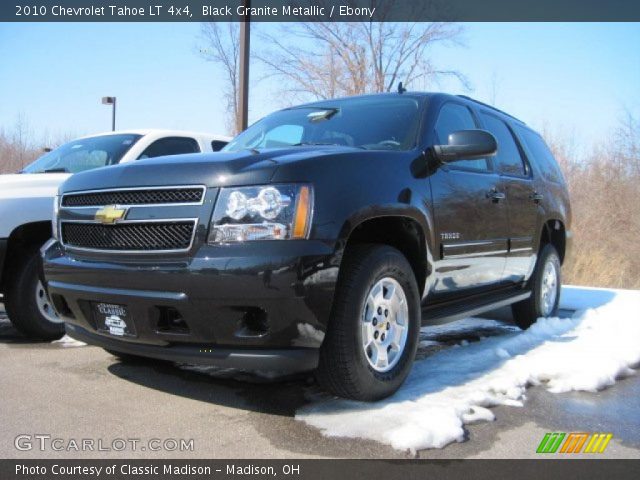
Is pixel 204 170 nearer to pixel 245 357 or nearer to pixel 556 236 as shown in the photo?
pixel 245 357

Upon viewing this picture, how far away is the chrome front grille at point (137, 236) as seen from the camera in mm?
2809

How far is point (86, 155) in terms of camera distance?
5.79m

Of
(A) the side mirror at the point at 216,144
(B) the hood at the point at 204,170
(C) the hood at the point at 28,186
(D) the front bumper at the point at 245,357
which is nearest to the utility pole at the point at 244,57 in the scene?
(A) the side mirror at the point at 216,144

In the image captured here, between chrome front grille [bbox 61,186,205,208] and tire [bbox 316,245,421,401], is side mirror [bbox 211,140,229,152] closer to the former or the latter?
chrome front grille [bbox 61,186,205,208]

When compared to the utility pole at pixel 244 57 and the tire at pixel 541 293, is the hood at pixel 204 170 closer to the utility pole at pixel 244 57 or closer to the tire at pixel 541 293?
the tire at pixel 541 293

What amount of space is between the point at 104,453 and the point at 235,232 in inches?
44.3

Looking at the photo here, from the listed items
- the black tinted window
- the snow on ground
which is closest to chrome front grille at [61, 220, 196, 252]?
the snow on ground

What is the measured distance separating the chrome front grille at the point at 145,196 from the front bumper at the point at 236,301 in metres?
0.28

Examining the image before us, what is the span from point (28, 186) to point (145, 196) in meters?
2.20

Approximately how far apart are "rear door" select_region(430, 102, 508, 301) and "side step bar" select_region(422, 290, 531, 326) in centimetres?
9

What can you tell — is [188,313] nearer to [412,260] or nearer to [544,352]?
[412,260]

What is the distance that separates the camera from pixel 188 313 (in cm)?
273
